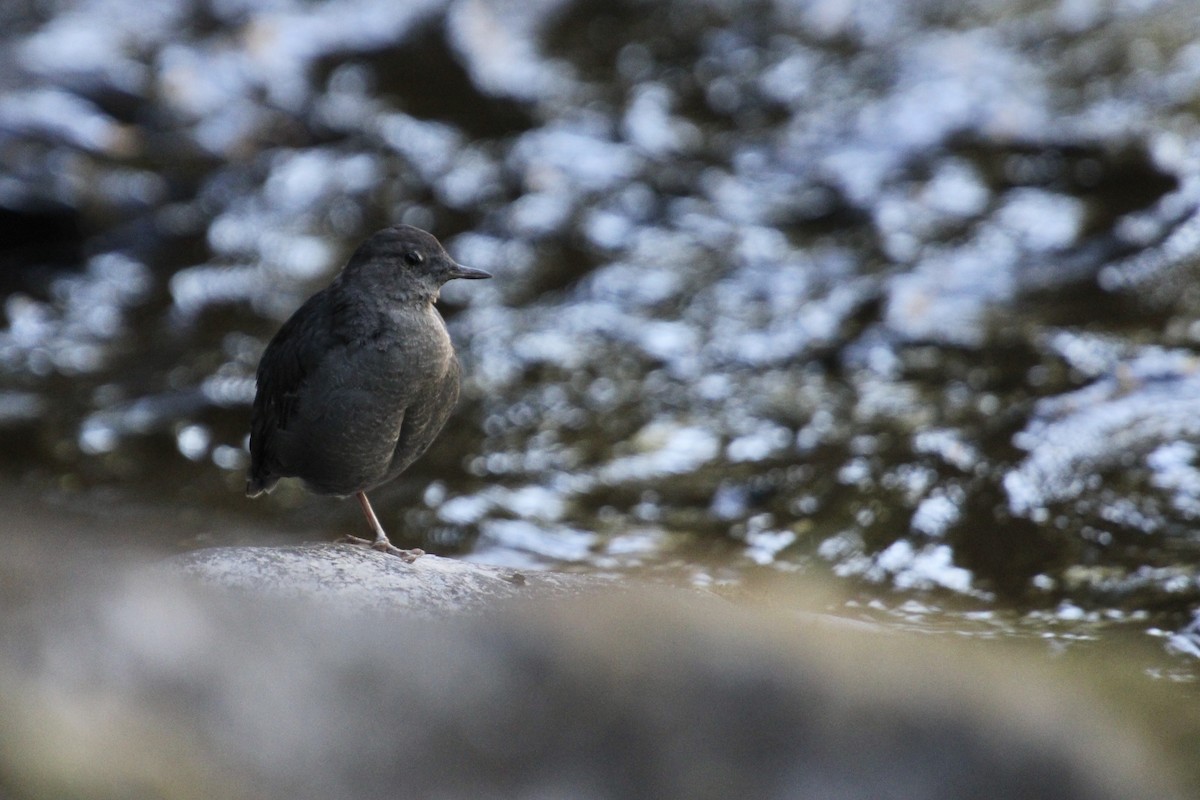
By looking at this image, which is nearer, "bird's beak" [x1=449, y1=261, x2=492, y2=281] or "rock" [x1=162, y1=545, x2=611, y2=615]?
"rock" [x1=162, y1=545, x2=611, y2=615]

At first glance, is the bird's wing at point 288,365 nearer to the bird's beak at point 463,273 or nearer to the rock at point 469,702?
the bird's beak at point 463,273

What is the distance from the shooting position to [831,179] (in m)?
9.39

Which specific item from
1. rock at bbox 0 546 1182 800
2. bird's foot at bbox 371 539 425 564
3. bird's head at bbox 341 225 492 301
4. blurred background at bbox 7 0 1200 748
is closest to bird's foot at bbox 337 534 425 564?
bird's foot at bbox 371 539 425 564

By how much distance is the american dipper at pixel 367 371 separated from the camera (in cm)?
388

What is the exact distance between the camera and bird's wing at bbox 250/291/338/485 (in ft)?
13.0

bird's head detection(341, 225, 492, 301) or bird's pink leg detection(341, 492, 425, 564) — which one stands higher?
bird's head detection(341, 225, 492, 301)

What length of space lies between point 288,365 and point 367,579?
31.5 inches

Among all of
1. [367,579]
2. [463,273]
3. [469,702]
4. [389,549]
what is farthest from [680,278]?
[469,702]

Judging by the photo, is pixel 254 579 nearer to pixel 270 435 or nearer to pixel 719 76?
pixel 270 435

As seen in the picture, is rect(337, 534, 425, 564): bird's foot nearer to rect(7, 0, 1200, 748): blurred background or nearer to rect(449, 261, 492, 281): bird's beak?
rect(449, 261, 492, 281): bird's beak

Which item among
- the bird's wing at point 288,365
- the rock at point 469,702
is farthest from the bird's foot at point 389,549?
the bird's wing at point 288,365

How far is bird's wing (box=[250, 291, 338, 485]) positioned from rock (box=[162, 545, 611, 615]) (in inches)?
19.0

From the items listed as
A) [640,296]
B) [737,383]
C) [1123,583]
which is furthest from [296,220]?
[1123,583]

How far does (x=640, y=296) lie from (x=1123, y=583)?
150 inches
